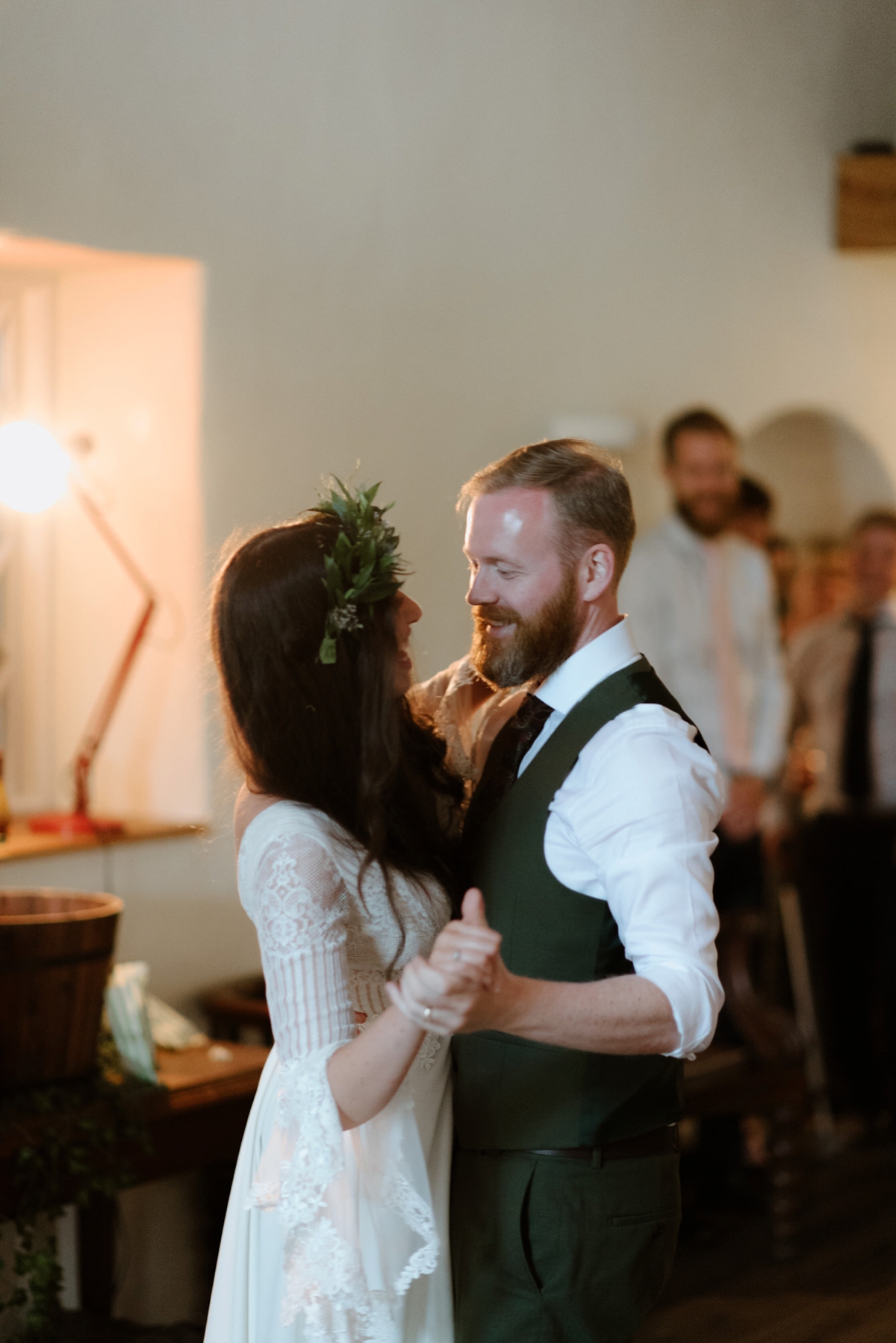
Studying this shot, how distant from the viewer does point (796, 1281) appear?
3791 millimetres

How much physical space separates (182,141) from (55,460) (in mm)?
765

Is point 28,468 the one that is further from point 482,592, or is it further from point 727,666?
point 727,666

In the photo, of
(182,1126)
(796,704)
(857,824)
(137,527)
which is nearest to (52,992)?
(182,1126)

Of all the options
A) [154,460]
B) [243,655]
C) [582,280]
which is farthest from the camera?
[582,280]

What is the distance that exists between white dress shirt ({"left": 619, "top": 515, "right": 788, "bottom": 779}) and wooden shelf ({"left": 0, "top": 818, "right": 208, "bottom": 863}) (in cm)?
170

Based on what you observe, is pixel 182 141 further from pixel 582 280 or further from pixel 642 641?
pixel 642 641

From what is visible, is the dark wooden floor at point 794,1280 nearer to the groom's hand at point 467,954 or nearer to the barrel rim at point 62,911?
the barrel rim at point 62,911

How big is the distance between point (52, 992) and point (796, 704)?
3611 millimetres

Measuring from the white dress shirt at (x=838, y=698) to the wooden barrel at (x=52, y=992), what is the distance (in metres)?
3.12

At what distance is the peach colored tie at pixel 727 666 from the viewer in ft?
14.8

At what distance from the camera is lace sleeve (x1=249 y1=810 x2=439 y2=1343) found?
1.61 meters

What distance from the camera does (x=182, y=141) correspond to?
10.7 feet

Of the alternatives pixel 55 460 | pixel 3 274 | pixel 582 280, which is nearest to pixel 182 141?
pixel 3 274

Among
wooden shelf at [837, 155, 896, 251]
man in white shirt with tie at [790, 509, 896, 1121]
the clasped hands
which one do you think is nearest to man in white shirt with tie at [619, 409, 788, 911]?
man in white shirt with tie at [790, 509, 896, 1121]
